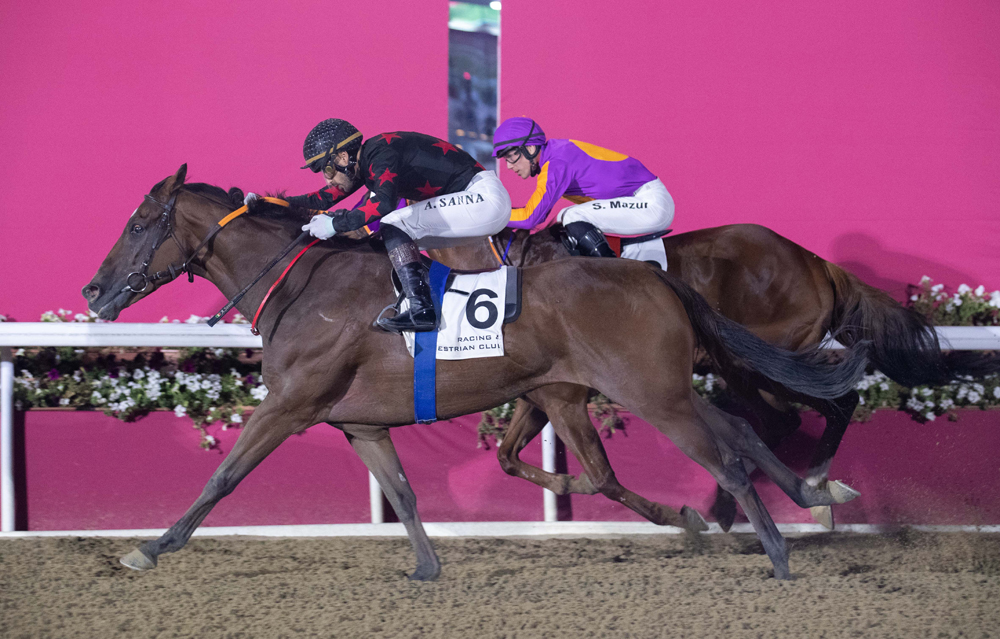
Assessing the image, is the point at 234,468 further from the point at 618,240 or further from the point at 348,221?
the point at 618,240

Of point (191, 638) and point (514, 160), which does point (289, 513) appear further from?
point (514, 160)

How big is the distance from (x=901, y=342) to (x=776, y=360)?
100 centimetres

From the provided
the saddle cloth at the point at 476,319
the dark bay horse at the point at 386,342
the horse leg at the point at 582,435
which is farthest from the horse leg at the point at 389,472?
the horse leg at the point at 582,435

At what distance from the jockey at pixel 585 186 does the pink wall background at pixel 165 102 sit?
51.7 inches

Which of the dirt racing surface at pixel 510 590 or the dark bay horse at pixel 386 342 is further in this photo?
the dark bay horse at pixel 386 342

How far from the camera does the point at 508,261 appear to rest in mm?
3824

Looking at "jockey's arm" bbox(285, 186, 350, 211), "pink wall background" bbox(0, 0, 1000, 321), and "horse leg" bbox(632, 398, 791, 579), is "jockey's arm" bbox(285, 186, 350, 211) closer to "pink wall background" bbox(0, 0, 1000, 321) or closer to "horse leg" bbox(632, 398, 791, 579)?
"pink wall background" bbox(0, 0, 1000, 321)

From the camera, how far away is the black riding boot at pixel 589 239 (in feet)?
11.8

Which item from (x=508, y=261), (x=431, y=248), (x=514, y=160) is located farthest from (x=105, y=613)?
(x=514, y=160)

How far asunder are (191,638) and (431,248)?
181 cm

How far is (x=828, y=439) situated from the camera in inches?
158

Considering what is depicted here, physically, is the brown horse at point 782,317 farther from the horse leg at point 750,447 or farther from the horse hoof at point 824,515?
the horse leg at point 750,447

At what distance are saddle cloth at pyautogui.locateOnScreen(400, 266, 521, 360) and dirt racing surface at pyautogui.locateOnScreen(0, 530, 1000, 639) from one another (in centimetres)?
88

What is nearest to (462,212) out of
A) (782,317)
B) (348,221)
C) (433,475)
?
(348,221)
